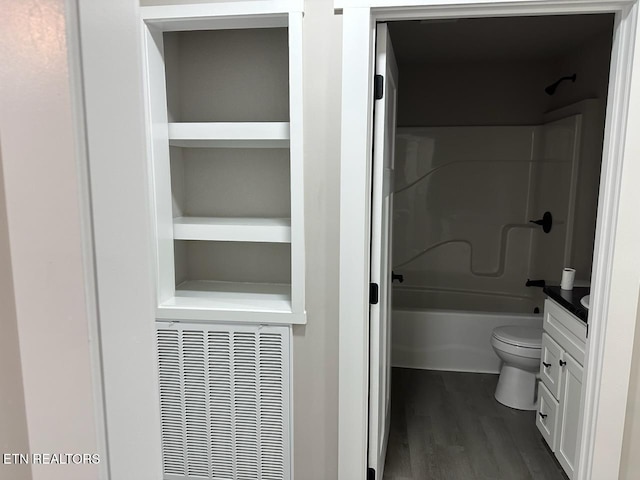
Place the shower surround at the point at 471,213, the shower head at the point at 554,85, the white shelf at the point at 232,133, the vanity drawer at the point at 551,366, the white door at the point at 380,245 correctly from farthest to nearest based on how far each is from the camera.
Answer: the shower surround at the point at 471,213 → the shower head at the point at 554,85 → the vanity drawer at the point at 551,366 → the white shelf at the point at 232,133 → the white door at the point at 380,245

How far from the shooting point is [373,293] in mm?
1917

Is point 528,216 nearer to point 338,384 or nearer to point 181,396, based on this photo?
point 338,384

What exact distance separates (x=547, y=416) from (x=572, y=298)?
0.70m

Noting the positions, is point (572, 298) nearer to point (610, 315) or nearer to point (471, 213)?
point (610, 315)

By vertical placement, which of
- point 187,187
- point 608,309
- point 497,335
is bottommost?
point 497,335

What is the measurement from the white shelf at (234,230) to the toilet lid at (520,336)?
1776 mm

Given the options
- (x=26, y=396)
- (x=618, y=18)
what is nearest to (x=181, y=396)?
(x=26, y=396)

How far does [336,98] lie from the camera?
1806mm

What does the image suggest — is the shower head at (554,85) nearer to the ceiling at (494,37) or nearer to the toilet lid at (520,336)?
the ceiling at (494,37)

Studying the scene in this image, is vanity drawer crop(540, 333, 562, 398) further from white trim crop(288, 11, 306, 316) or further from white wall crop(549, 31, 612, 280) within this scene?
white trim crop(288, 11, 306, 316)

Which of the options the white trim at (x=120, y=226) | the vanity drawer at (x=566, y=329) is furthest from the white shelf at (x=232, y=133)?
the vanity drawer at (x=566, y=329)

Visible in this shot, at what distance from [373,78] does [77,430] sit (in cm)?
159

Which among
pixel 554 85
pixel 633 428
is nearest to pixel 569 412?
pixel 633 428

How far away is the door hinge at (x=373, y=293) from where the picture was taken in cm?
192
